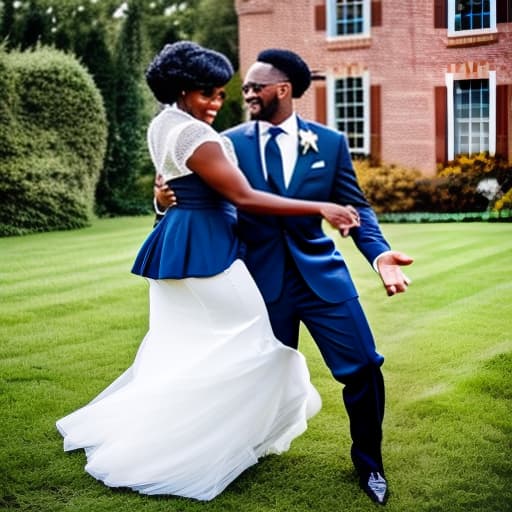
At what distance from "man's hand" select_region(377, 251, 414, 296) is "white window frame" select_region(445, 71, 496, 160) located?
2.28m

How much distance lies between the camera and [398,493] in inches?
127

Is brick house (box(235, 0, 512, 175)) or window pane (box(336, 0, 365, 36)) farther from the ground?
window pane (box(336, 0, 365, 36))

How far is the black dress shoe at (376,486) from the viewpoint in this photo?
3131 mm

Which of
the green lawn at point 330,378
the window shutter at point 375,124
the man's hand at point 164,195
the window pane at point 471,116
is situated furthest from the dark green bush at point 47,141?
the man's hand at point 164,195

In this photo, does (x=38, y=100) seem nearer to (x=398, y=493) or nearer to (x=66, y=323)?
(x=66, y=323)

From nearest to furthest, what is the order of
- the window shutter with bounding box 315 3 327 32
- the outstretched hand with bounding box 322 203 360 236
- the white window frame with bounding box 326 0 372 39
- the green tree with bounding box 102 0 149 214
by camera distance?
the outstretched hand with bounding box 322 203 360 236, the white window frame with bounding box 326 0 372 39, the window shutter with bounding box 315 3 327 32, the green tree with bounding box 102 0 149 214

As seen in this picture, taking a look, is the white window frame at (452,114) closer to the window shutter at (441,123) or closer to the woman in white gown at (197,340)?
the window shutter at (441,123)

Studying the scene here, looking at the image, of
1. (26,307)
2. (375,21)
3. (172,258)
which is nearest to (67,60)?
(26,307)

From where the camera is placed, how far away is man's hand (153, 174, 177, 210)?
3.17 meters

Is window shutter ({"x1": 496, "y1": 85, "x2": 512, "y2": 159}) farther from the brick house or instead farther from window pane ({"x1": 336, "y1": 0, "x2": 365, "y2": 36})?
window pane ({"x1": 336, "y1": 0, "x2": 365, "y2": 36})

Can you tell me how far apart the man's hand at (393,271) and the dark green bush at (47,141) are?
468 centimetres

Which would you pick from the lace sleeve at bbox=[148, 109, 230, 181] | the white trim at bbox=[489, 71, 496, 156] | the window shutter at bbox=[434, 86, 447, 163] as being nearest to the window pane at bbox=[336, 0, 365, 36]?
the window shutter at bbox=[434, 86, 447, 163]

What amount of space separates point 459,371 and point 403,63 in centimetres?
186

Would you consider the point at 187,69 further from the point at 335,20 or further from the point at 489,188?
the point at 335,20
